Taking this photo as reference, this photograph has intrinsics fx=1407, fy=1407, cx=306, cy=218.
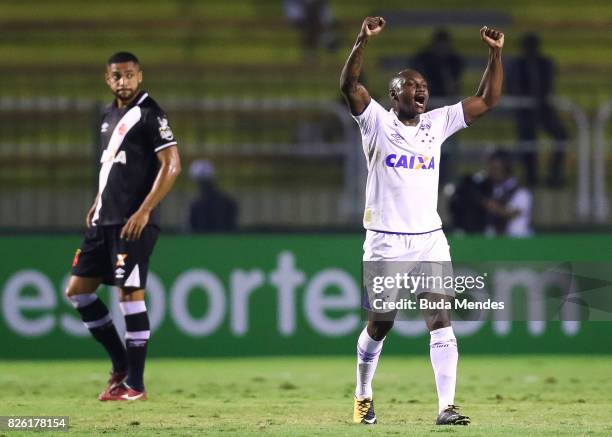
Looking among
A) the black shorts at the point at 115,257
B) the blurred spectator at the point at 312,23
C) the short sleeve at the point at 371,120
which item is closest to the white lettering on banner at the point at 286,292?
the black shorts at the point at 115,257

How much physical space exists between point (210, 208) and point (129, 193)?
4.66 metres

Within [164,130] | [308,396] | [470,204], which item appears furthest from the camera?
[470,204]

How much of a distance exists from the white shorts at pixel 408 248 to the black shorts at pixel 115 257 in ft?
7.16

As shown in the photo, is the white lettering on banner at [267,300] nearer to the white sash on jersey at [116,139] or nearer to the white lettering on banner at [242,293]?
the white lettering on banner at [242,293]

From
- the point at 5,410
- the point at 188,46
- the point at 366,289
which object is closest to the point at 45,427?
the point at 5,410

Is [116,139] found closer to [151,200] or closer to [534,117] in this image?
[151,200]

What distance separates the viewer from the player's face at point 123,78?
10.0 meters

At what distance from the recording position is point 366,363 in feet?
28.4

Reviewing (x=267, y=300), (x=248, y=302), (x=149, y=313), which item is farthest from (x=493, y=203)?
(x=149, y=313)

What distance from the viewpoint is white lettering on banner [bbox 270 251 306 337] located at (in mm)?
13961

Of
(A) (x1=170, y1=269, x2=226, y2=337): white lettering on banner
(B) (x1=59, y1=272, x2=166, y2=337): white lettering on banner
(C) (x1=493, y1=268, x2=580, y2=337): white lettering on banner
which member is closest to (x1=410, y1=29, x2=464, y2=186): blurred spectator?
(C) (x1=493, y1=268, x2=580, y2=337): white lettering on banner

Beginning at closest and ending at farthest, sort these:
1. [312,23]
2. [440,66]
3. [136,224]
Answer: [136,224] < [440,66] < [312,23]

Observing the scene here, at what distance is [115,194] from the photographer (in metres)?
10.1

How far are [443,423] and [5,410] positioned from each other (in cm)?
310
